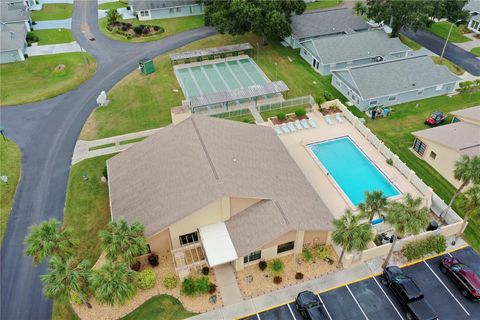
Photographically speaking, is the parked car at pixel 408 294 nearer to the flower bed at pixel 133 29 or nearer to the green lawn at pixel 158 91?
the green lawn at pixel 158 91

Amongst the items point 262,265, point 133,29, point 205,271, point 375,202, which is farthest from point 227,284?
point 133,29

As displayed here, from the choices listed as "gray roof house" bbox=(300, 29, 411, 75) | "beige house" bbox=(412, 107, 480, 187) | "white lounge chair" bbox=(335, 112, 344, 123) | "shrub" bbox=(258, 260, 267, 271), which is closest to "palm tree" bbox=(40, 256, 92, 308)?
"shrub" bbox=(258, 260, 267, 271)

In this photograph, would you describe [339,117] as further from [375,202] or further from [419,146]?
[375,202]

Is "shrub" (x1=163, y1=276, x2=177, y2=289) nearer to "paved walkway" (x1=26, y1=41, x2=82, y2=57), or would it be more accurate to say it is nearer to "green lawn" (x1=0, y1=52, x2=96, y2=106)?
"green lawn" (x1=0, y1=52, x2=96, y2=106)

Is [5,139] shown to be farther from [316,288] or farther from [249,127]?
[316,288]

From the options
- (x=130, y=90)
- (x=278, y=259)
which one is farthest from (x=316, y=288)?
(x=130, y=90)

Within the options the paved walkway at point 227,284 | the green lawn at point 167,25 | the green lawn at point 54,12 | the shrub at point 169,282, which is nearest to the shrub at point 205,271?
the paved walkway at point 227,284
